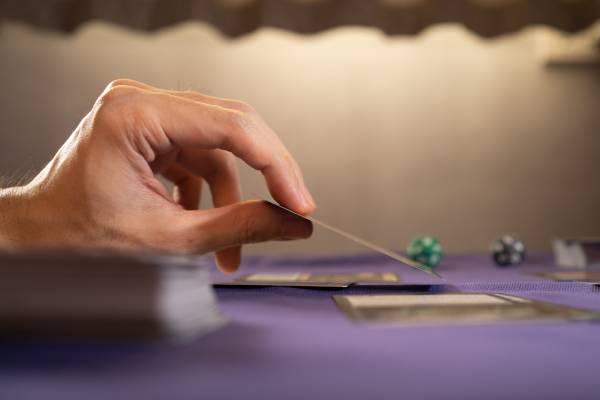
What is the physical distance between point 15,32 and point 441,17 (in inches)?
68.7

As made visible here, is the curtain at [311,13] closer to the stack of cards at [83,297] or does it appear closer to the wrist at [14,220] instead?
the wrist at [14,220]

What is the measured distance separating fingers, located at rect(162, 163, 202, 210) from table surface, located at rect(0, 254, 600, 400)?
2.19 ft

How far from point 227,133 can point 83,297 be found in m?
0.44

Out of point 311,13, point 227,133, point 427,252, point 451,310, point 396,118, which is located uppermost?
point 311,13

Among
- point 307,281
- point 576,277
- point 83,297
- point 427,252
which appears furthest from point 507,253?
point 83,297

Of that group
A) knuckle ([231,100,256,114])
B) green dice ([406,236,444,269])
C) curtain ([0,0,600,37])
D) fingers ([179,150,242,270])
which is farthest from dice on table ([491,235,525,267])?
curtain ([0,0,600,37])

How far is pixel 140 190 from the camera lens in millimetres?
748

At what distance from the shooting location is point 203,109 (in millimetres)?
747

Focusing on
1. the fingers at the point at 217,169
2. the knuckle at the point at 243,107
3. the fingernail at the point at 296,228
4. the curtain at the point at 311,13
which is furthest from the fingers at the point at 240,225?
the curtain at the point at 311,13

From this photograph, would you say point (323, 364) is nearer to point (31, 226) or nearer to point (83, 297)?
point (83, 297)

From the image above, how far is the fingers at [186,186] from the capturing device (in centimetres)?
108

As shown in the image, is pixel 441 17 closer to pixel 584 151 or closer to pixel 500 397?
pixel 584 151

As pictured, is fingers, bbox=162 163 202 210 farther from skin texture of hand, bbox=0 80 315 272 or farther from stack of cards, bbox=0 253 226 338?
stack of cards, bbox=0 253 226 338

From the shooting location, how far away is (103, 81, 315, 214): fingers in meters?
0.74
